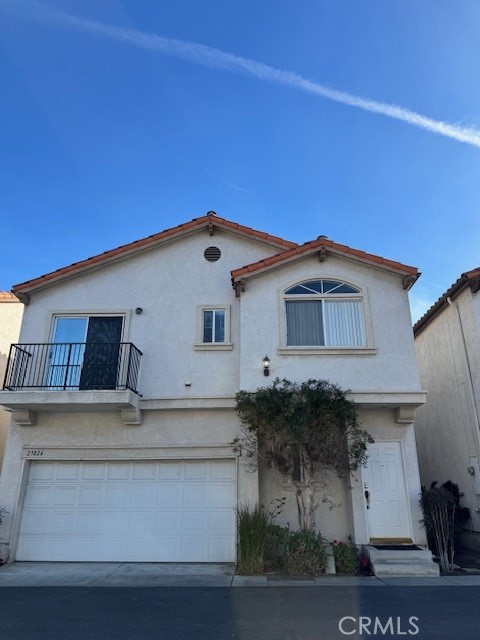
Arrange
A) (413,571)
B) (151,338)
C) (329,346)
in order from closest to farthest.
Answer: (413,571)
(329,346)
(151,338)

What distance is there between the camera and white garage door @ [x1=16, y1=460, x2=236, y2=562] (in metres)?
10.1

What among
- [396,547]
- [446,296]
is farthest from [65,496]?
[446,296]

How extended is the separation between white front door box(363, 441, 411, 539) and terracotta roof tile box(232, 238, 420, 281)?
13.5ft

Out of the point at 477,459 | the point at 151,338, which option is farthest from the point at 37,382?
the point at 477,459

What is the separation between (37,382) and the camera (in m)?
11.2

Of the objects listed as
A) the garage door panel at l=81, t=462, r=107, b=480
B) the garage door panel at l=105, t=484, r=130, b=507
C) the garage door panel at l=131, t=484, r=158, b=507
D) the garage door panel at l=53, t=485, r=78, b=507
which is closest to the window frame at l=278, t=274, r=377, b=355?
the garage door panel at l=131, t=484, r=158, b=507

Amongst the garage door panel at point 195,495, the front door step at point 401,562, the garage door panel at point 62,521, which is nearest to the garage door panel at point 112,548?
the garage door panel at point 62,521

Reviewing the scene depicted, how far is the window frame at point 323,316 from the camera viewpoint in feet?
34.1

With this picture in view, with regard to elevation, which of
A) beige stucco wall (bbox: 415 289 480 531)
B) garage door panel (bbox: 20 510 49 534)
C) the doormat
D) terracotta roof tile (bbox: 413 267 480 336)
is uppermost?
terracotta roof tile (bbox: 413 267 480 336)

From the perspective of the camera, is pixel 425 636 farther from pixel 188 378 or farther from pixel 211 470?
pixel 188 378

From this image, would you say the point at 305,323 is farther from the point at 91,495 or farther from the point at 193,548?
the point at 91,495

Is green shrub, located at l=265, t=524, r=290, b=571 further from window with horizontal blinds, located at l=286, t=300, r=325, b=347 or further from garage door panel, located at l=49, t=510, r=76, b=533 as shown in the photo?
garage door panel, located at l=49, t=510, r=76, b=533

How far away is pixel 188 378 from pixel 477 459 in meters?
7.10

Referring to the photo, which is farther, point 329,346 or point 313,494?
point 329,346
